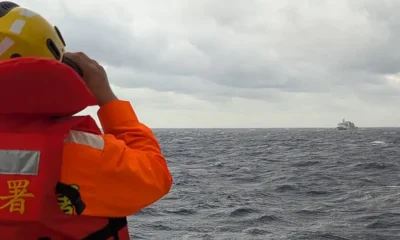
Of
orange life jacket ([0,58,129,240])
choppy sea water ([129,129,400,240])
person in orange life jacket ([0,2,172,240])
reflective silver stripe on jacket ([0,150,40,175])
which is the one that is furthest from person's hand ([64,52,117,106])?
choppy sea water ([129,129,400,240])

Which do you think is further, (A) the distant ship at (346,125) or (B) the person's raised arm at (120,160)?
(A) the distant ship at (346,125)

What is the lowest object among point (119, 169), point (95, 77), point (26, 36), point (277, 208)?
point (277, 208)

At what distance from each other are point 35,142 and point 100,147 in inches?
8.3

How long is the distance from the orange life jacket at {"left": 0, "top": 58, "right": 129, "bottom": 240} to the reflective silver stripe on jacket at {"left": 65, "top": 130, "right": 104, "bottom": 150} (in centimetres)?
3

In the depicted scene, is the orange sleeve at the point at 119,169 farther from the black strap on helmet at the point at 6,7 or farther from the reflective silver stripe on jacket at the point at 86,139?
the black strap on helmet at the point at 6,7

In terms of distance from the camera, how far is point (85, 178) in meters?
1.78

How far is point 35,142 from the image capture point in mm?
1765

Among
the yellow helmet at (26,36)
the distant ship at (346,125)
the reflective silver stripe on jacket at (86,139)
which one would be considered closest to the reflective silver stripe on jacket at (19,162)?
the reflective silver stripe on jacket at (86,139)

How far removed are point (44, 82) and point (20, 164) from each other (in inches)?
11.4

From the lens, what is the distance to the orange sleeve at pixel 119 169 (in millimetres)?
1787

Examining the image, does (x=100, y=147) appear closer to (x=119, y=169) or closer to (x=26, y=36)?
(x=119, y=169)

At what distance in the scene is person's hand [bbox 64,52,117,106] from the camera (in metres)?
1.97

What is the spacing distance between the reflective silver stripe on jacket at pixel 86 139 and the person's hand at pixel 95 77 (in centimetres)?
21

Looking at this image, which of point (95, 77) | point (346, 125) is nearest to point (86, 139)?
point (95, 77)
